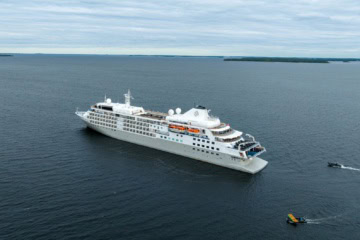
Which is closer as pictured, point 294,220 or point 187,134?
point 294,220

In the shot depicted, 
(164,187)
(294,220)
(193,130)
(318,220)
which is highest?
(193,130)

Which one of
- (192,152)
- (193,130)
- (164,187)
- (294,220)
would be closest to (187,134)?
(193,130)

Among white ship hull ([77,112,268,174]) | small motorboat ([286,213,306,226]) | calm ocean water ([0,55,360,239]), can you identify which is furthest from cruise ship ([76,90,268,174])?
small motorboat ([286,213,306,226])

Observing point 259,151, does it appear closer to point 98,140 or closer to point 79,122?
point 98,140

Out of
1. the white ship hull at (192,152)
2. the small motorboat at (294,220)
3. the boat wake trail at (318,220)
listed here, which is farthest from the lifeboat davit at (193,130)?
the boat wake trail at (318,220)

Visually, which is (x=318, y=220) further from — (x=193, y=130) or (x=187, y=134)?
(x=187, y=134)

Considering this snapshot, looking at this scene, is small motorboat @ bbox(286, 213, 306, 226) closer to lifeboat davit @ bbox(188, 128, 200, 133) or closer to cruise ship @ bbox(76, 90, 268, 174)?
cruise ship @ bbox(76, 90, 268, 174)

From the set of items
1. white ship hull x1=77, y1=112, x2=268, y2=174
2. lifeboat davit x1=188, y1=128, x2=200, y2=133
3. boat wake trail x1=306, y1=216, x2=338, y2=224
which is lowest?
boat wake trail x1=306, y1=216, x2=338, y2=224
